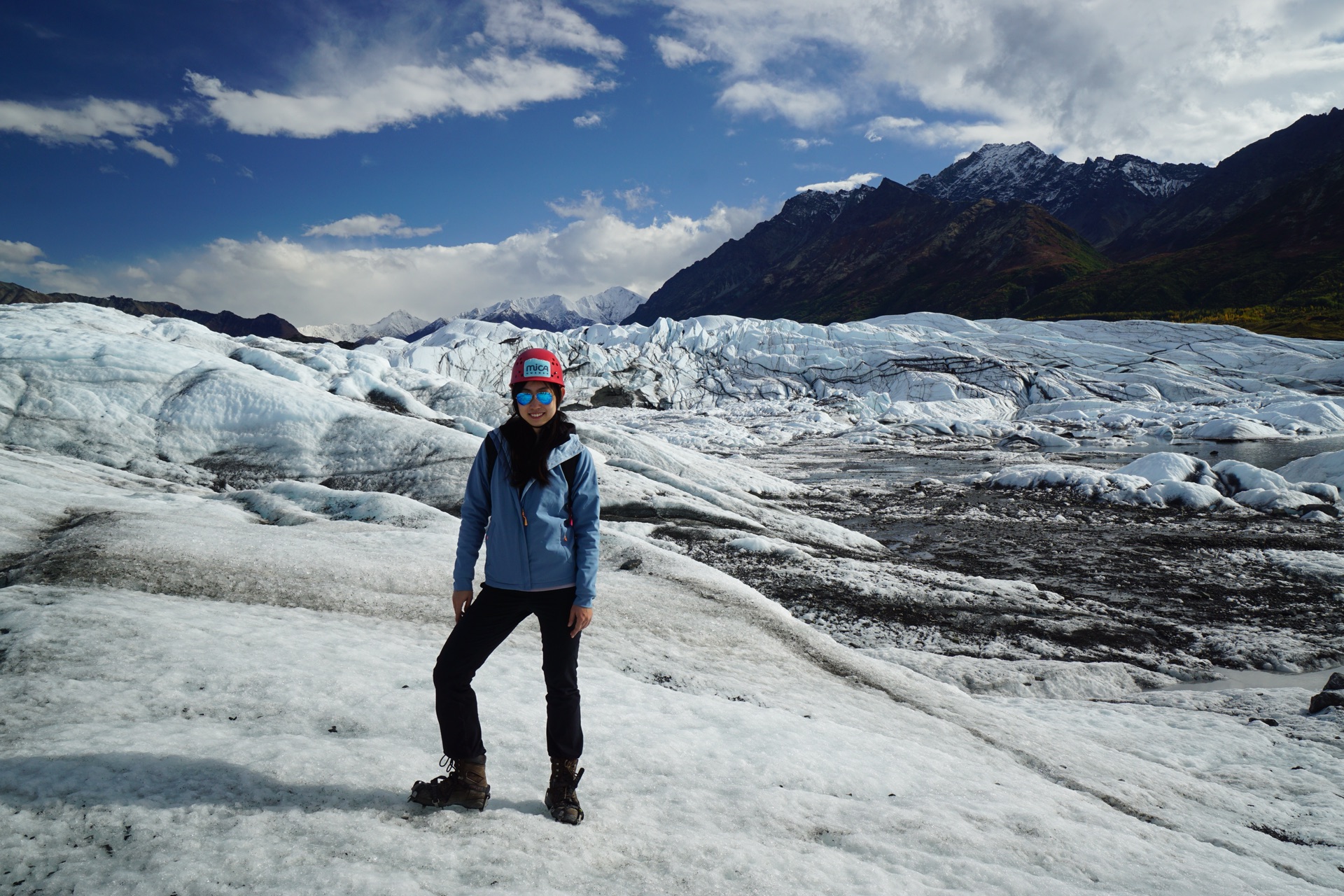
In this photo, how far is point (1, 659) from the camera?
15.5 feet

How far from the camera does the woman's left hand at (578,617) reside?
372 centimetres

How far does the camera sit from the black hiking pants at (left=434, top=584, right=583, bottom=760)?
3645 millimetres

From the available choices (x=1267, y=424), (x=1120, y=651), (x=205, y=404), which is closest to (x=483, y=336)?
(x=205, y=404)

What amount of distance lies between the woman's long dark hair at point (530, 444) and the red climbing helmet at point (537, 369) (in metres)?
0.05

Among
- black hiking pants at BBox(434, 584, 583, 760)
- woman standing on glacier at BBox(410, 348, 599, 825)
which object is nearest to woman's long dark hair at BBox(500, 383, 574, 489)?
woman standing on glacier at BBox(410, 348, 599, 825)

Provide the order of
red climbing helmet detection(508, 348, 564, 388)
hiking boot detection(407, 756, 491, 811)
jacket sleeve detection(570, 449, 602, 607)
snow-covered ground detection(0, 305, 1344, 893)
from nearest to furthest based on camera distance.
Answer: snow-covered ground detection(0, 305, 1344, 893) < hiking boot detection(407, 756, 491, 811) < jacket sleeve detection(570, 449, 602, 607) < red climbing helmet detection(508, 348, 564, 388)

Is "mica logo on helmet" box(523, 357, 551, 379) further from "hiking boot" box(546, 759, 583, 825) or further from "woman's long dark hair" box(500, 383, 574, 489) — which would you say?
"hiking boot" box(546, 759, 583, 825)

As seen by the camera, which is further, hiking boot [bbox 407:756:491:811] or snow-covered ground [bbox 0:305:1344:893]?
hiking boot [bbox 407:756:491:811]

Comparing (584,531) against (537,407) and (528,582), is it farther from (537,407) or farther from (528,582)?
(537,407)

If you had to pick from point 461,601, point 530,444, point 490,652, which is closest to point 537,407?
point 530,444

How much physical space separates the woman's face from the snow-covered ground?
2.30 meters

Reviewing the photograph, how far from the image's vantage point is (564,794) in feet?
12.3

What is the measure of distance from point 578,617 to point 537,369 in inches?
59.7

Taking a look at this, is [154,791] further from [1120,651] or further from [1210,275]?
[1210,275]
